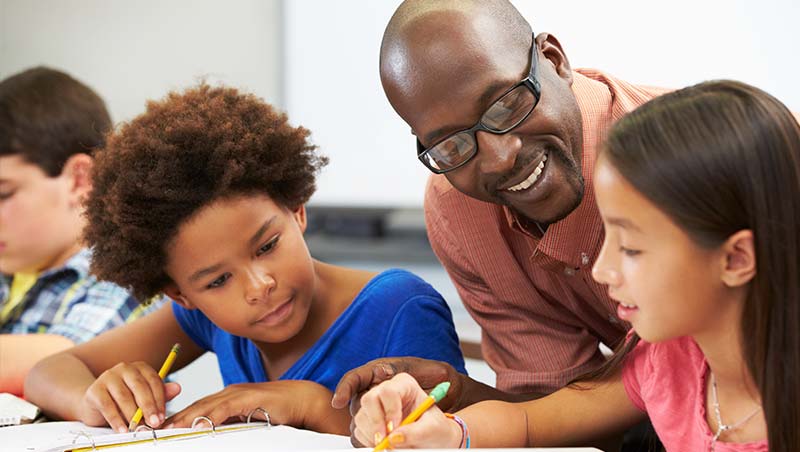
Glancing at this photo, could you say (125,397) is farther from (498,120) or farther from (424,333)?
(498,120)

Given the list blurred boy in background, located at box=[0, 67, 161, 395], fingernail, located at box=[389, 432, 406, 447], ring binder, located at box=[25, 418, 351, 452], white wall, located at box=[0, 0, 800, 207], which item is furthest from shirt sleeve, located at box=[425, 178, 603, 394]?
white wall, located at box=[0, 0, 800, 207]

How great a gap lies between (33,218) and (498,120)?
1.21 meters

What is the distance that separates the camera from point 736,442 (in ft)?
3.23

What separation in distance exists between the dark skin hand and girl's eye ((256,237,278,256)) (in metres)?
0.26

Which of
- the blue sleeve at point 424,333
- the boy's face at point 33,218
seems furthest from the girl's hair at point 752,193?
the boy's face at point 33,218

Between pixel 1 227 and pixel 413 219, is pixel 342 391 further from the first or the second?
pixel 413 219

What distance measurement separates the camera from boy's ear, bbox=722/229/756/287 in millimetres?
865

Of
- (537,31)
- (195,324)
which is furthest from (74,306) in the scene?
(537,31)

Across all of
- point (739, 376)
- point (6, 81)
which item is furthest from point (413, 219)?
point (739, 376)

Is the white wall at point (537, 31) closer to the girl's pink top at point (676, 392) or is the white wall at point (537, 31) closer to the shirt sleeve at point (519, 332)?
the shirt sleeve at point (519, 332)

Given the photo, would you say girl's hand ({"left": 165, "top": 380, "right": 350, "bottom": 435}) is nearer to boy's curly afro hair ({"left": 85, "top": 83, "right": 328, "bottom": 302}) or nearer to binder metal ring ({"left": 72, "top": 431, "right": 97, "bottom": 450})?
binder metal ring ({"left": 72, "top": 431, "right": 97, "bottom": 450})

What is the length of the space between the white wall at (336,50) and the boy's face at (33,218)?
1385 millimetres

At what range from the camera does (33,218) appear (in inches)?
78.7

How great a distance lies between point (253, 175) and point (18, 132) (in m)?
0.88
